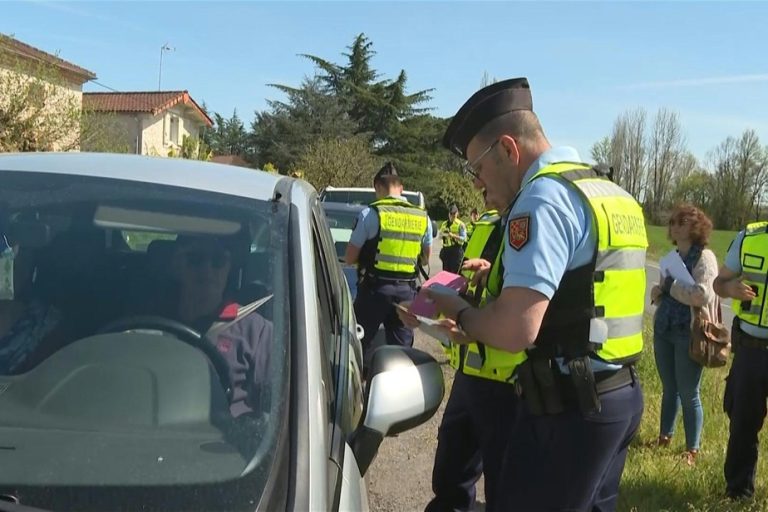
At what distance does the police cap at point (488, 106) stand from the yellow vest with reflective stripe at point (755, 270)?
2.14 meters

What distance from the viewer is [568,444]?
7.18ft

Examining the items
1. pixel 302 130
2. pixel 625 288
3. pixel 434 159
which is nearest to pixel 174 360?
pixel 625 288

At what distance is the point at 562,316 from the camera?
7.07 feet

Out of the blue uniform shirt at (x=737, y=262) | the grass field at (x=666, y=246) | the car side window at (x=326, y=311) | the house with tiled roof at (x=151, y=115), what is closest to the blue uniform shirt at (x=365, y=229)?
the blue uniform shirt at (x=737, y=262)

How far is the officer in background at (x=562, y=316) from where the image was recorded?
6.72 feet

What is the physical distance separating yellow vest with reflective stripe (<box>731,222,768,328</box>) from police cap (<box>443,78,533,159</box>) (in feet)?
7.03

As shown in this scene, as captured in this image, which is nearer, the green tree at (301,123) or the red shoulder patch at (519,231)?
the red shoulder patch at (519,231)

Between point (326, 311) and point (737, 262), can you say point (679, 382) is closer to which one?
point (737, 262)

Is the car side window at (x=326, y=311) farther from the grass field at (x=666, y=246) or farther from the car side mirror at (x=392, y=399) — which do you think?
the grass field at (x=666, y=246)

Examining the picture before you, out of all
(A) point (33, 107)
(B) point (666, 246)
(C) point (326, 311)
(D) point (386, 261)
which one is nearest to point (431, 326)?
(C) point (326, 311)

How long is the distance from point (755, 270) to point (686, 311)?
0.95 meters

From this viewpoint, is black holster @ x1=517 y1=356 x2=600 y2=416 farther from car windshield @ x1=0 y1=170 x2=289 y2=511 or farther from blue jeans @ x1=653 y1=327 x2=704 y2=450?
blue jeans @ x1=653 y1=327 x2=704 y2=450

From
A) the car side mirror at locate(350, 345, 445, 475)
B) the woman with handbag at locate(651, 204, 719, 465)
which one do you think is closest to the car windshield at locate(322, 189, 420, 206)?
the woman with handbag at locate(651, 204, 719, 465)

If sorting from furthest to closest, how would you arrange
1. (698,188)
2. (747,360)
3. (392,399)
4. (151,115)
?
(698,188), (151,115), (747,360), (392,399)
